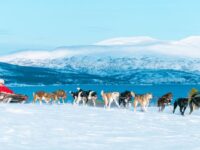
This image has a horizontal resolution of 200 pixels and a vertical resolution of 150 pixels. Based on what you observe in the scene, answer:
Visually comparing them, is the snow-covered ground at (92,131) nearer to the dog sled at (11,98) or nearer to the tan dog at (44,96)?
the dog sled at (11,98)

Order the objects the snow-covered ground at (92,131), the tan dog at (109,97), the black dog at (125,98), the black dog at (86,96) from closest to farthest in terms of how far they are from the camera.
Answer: the snow-covered ground at (92,131)
the tan dog at (109,97)
the black dog at (125,98)
the black dog at (86,96)

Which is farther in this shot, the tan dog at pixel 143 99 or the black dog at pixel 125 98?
the black dog at pixel 125 98

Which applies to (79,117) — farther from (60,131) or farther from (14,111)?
(60,131)

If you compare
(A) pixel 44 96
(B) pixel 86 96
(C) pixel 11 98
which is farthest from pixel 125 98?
(C) pixel 11 98

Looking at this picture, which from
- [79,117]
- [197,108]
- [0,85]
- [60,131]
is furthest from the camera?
[0,85]

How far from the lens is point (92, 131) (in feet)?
62.2

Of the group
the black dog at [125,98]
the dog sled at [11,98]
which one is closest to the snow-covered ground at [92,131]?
the black dog at [125,98]

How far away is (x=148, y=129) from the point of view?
20.2 metres

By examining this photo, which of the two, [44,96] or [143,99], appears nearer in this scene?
[143,99]

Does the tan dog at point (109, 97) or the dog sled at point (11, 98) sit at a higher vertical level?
the tan dog at point (109, 97)

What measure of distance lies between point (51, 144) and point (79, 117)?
24.7 ft

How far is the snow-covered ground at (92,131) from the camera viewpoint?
1606 centimetres

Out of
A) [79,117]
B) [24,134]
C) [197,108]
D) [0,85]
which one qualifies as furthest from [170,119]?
[0,85]

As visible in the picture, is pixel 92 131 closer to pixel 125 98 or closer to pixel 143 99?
pixel 143 99
